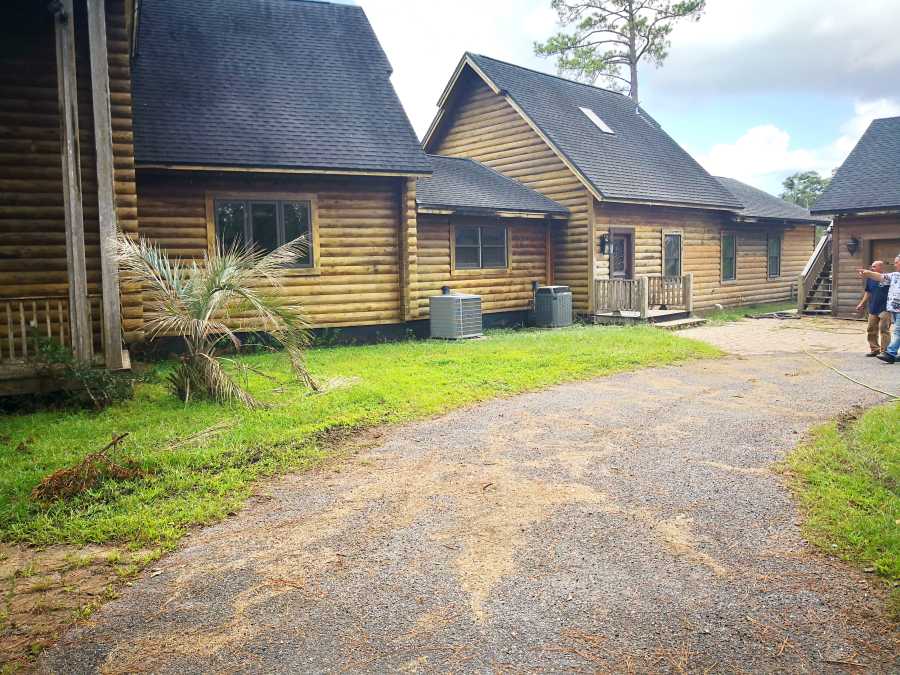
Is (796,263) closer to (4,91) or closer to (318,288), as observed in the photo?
(318,288)

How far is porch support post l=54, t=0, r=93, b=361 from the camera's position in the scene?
8422 millimetres

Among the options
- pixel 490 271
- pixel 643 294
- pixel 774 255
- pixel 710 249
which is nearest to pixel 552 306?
pixel 490 271

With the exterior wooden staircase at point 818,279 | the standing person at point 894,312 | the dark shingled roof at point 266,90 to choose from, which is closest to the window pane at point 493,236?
the dark shingled roof at point 266,90

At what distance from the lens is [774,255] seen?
27328mm

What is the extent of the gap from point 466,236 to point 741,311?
1111 centimetres

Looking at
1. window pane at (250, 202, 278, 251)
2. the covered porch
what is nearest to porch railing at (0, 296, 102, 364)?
the covered porch

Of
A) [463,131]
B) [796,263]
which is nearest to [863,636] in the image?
[463,131]

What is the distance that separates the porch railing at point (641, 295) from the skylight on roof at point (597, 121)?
5635mm

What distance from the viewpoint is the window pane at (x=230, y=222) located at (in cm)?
1383

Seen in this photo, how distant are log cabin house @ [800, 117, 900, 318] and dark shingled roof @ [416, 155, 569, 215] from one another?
27.1 ft

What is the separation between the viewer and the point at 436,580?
416 cm

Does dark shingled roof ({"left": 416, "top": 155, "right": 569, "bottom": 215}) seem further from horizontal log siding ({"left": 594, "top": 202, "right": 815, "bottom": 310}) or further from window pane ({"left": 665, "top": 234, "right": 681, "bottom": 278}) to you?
window pane ({"left": 665, "top": 234, "right": 681, "bottom": 278})

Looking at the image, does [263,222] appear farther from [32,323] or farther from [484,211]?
[32,323]

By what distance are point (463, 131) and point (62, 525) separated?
19.6 meters
